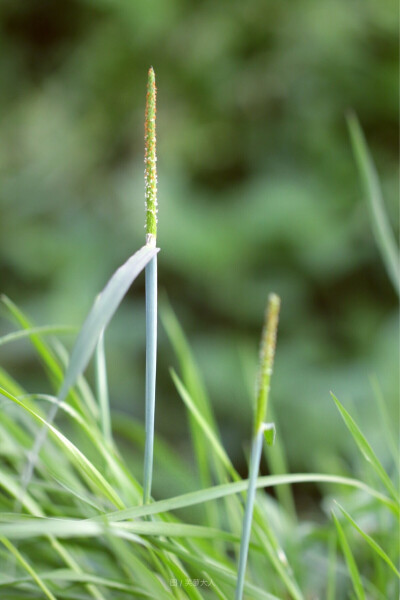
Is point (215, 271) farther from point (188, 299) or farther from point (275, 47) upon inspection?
point (275, 47)

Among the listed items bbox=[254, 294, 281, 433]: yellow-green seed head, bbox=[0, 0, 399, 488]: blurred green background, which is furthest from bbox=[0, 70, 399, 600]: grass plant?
bbox=[0, 0, 399, 488]: blurred green background

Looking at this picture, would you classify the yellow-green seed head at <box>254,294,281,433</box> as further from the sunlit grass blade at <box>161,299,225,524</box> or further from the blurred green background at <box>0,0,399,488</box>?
the blurred green background at <box>0,0,399,488</box>

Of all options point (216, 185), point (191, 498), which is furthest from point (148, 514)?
point (216, 185)

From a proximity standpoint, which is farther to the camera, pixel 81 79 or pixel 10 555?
pixel 81 79

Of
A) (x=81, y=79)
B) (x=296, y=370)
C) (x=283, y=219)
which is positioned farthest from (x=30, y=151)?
(x=296, y=370)

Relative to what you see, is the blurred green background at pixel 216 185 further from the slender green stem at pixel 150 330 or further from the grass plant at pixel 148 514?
→ the slender green stem at pixel 150 330
